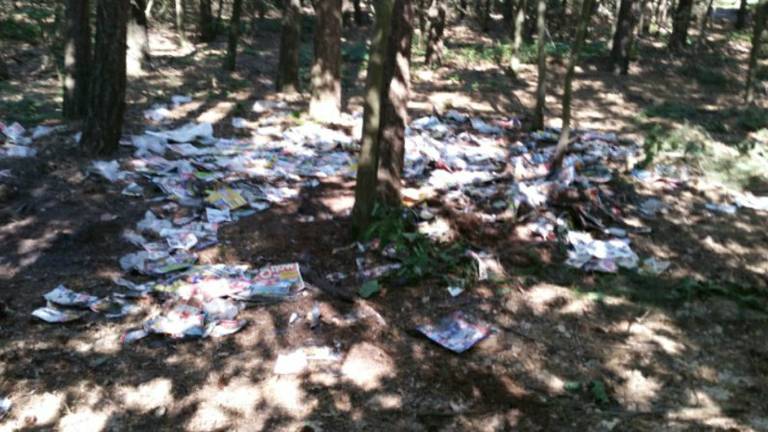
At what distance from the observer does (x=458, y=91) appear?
12.8 meters

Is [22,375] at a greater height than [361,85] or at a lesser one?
lesser

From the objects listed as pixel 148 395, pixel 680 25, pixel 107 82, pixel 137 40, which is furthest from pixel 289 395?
pixel 680 25

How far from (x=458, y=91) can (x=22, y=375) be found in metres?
10.6

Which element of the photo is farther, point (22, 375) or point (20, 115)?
point (20, 115)

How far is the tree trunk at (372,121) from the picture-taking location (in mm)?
4590

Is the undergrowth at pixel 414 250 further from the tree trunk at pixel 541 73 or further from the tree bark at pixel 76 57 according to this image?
the tree bark at pixel 76 57

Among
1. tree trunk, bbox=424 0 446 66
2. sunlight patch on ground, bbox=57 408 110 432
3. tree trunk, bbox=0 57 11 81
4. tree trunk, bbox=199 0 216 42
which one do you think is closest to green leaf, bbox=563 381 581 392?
sunlight patch on ground, bbox=57 408 110 432

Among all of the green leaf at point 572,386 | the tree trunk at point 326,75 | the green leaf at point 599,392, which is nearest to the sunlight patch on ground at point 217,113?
the tree trunk at point 326,75

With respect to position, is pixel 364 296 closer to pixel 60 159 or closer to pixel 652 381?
pixel 652 381

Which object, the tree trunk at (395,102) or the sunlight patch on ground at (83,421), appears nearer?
the sunlight patch on ground at (83,421)

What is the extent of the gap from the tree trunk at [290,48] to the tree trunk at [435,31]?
174 inches

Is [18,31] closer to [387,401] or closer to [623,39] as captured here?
[623,39]

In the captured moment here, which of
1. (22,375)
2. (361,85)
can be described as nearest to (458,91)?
(361,85)

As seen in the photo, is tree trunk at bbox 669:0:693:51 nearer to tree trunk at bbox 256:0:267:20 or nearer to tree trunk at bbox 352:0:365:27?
tree trunk at bbox 352:0:365:27
